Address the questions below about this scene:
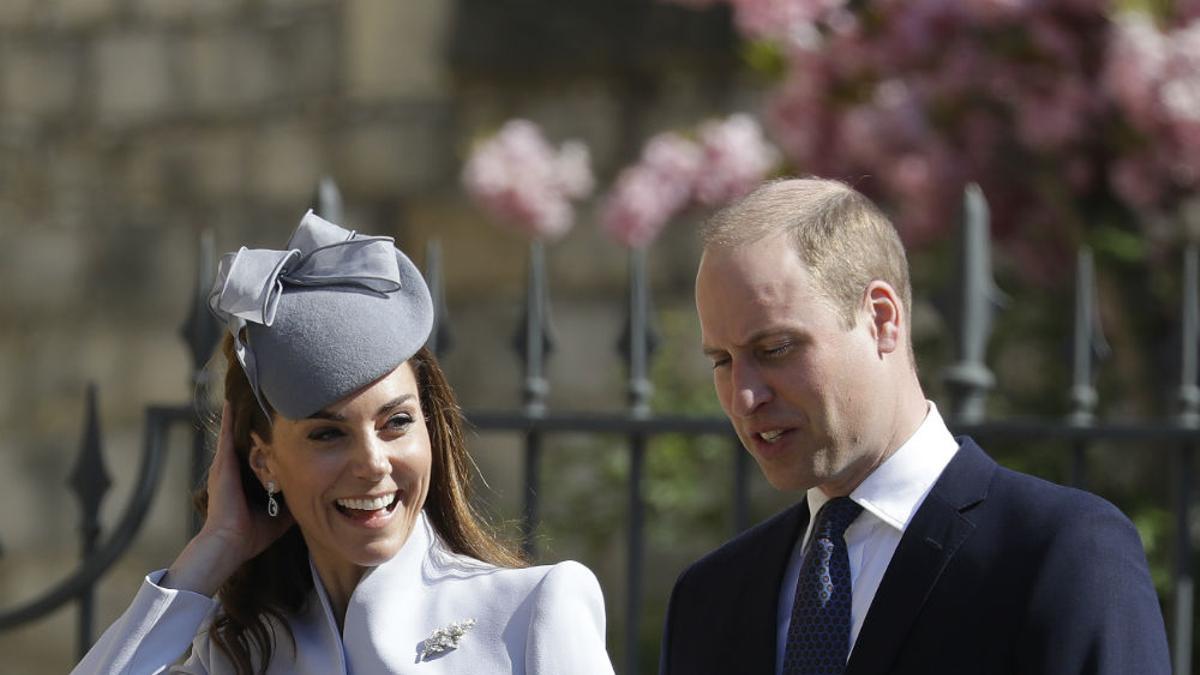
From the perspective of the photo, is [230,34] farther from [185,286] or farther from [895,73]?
[895,73]

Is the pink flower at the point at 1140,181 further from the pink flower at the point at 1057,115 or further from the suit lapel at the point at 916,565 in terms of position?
the suit lapel at the point at 916,565

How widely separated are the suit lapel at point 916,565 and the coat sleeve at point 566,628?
0.37m

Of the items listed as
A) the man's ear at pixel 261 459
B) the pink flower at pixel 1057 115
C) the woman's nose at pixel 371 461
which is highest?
the pink flower at pixel 1057 115

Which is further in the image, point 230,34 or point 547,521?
point 230,34

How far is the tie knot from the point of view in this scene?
8.40ft

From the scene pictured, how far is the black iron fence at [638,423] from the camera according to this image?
3.63 meters

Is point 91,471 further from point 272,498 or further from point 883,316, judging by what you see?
point 883,316

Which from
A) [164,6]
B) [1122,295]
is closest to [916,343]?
[1122,295]

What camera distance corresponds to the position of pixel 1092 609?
91.3 inches

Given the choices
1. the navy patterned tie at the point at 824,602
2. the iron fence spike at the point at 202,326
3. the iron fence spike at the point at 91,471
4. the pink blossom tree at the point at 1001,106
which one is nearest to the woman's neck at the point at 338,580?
the navy patterned tie at the point at 824,602

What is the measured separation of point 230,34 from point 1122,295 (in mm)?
3391

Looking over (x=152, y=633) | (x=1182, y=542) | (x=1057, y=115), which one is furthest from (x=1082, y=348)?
(x=152, y=633)

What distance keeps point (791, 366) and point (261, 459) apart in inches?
32.5

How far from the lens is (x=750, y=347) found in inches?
97.3
